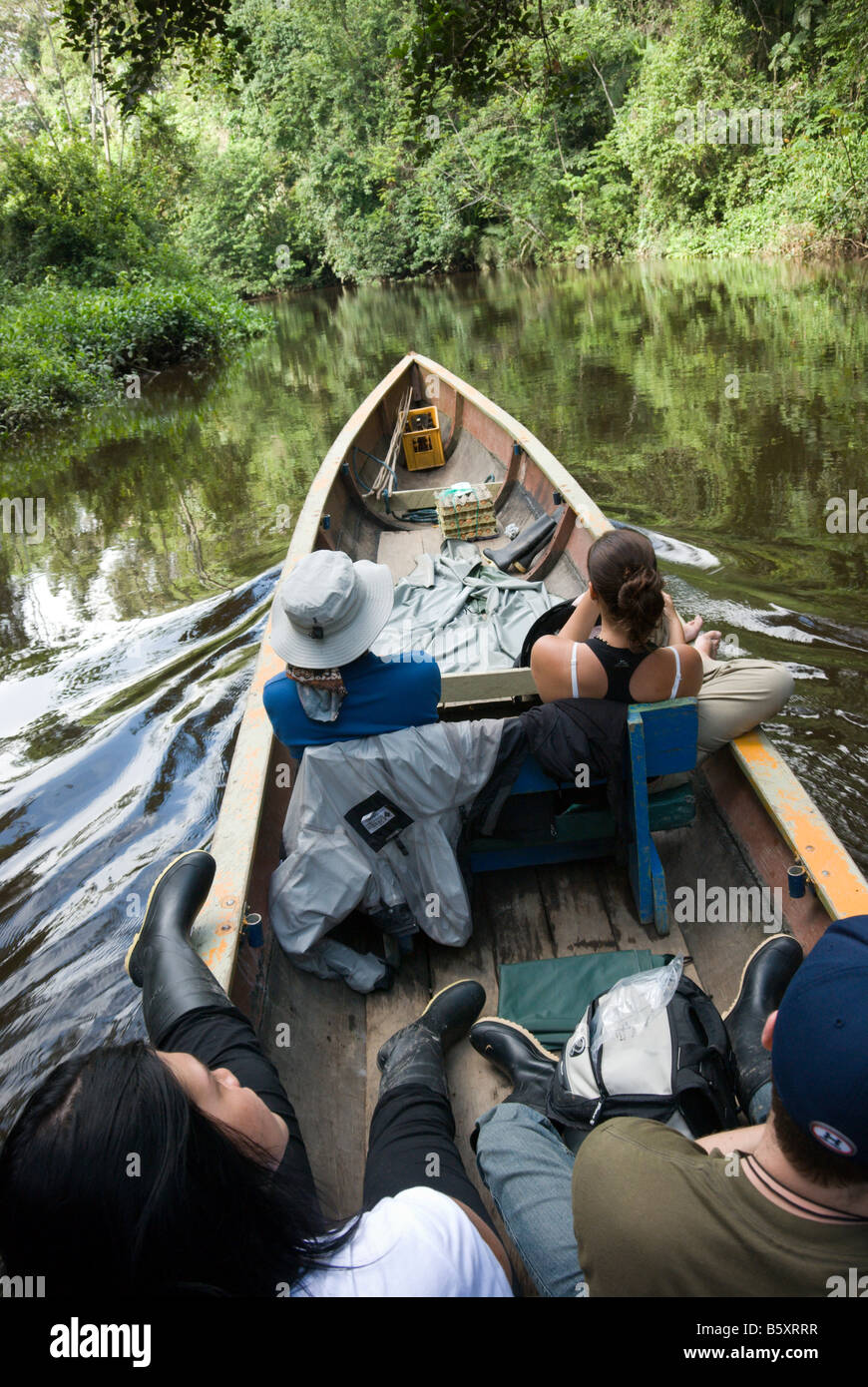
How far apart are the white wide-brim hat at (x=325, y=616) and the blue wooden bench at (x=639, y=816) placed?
1.97 ft

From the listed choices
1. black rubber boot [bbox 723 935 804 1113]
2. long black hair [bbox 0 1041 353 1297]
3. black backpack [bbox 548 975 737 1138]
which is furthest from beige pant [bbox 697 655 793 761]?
long black hair [bbox 0 1041 353 1297]

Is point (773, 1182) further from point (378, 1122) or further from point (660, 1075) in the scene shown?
point (378, 1122)

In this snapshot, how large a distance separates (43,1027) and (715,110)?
22822 mm

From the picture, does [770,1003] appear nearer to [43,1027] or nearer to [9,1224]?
[9,1224]

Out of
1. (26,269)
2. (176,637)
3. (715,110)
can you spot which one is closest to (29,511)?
(176,637)

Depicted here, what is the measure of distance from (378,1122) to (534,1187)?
365mm

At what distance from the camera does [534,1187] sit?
161 cm

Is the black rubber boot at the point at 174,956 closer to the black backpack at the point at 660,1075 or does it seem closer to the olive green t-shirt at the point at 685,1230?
the black backpack at the point at 660,1075

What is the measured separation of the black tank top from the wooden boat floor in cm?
55

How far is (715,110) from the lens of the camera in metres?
19.5

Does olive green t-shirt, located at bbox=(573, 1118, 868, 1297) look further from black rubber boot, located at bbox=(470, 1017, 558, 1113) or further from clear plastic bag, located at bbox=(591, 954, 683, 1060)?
black rubber boot, located at bbox=(470, 1017, 558, 1113)

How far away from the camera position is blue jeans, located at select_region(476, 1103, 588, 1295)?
147 centimetres

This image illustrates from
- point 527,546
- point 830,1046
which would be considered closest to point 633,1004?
point 830,1046

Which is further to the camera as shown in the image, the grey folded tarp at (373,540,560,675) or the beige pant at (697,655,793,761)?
the grey folded tarp at (373,540,560,675)
